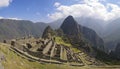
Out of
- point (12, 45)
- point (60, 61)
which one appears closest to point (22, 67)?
point (12, 45)

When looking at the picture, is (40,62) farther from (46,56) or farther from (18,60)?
(18,60)

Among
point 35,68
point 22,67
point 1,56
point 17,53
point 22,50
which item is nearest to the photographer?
point 1,56

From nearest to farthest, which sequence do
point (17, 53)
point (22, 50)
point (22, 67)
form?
point (22, 67)
point (17, 53)
point (22, 50)

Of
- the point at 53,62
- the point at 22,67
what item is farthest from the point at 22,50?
the point at 22,67

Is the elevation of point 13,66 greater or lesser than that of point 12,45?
lesser

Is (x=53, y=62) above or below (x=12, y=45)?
below

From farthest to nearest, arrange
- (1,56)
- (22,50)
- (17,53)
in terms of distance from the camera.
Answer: (22,50), (17,53), (1,56)

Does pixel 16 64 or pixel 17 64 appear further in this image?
pixel 17 64

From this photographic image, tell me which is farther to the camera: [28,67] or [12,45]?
[12,45]

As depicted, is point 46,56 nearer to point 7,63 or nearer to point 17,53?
point 17,53
